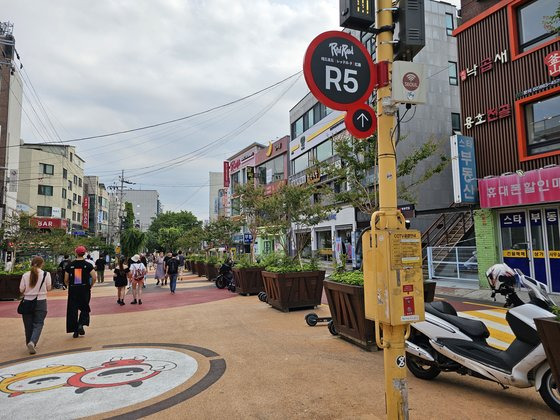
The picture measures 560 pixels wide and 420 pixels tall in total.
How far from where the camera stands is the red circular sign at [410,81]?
3.11m

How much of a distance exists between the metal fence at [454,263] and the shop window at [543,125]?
4.11 meters

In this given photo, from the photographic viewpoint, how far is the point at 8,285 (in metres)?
13.8

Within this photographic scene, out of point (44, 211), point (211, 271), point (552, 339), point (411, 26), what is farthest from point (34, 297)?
point (44, 211)

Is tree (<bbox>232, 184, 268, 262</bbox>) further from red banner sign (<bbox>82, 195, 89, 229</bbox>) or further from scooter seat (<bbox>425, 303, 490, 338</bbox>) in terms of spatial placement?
red banner sign (<bbox>82, 195, 89, 229</bbox>)

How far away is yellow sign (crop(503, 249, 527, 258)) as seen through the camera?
493 inches

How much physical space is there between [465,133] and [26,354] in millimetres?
15090

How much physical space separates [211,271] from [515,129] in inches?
603

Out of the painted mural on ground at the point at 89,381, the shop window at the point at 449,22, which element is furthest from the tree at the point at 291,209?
the shop window at the point at 449,22

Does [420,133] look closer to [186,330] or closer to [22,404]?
[186,330]

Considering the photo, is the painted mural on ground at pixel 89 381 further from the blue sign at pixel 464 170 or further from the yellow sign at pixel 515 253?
the yellow sign at pixel 515 253

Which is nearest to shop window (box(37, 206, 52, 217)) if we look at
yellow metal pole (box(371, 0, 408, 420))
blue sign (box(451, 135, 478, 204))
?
blue sign (box(451, 135, 478, 204))

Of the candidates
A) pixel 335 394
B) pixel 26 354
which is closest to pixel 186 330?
pixel 26 354

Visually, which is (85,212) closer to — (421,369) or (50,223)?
(50,223)

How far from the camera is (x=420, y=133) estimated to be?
24172mm
